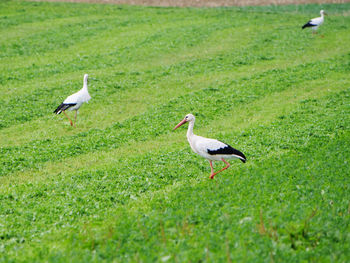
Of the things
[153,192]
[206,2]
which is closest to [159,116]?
[153,192]

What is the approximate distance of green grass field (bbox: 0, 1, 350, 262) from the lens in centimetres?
1009

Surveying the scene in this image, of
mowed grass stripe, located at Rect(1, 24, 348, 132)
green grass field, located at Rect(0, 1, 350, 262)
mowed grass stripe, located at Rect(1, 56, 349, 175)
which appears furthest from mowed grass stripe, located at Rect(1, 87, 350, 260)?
mowed grass stripe, located at Rect(1, 24, 348, 132)

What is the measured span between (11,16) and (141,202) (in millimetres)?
35234

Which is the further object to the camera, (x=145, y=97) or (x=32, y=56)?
(x=32, y=56)

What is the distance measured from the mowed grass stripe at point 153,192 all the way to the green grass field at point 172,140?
5 cm

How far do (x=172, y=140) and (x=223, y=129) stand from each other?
8.54 ft

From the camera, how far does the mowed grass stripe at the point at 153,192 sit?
10.5 meters

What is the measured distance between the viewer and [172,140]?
1905 centimetres

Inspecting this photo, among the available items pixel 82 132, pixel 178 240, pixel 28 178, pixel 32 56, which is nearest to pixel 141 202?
pixel 178 240

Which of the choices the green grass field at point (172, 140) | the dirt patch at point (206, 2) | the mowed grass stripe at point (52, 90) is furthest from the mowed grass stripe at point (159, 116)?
the dirt patch at point (206, 2)

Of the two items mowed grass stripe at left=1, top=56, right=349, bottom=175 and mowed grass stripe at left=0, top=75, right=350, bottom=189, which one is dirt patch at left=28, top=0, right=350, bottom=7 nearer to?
mowed grass stripe at left=1, top=56, right=349, bottom=175

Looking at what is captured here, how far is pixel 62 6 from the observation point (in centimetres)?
4681

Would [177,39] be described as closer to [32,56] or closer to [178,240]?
[32,56]

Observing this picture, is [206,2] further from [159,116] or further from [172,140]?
[172,140]
